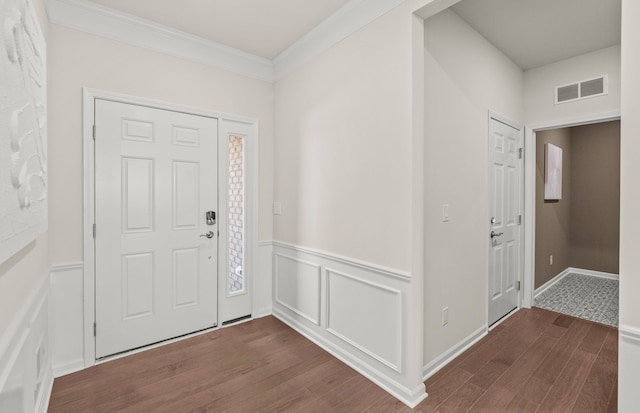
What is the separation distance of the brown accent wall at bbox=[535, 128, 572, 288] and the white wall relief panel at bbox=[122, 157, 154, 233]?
422 centimetres

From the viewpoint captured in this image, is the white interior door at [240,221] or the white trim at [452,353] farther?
the white interior door at [240,221]

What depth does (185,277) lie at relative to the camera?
112 inches

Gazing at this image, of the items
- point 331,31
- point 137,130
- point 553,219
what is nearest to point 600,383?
point 553,219

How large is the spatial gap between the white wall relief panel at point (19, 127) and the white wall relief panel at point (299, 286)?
1948 millimetres

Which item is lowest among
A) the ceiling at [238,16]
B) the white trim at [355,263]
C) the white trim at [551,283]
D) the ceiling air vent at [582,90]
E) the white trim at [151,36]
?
the white trim at [551,283]

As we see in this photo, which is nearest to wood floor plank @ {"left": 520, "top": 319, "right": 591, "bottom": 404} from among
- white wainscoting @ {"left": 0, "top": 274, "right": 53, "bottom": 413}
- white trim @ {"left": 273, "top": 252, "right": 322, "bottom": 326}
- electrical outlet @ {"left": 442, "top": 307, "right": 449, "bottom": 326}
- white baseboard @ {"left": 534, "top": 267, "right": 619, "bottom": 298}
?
electrical outlet @ {"left": 442, "top": 307, "right": 449, "bottom": 326}

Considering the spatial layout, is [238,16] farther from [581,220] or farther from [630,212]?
[581,220]

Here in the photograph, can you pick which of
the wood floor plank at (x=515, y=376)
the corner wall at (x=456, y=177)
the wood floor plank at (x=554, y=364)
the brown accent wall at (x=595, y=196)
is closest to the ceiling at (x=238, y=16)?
the corner wall at (x=456, y=177)

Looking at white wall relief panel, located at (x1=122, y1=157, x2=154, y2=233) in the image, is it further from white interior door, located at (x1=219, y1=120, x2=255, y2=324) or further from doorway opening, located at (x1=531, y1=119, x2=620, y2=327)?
doorway opening, located at (x1=531, y1=119, x2=620, y2=327)

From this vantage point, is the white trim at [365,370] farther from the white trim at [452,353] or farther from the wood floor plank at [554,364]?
the wood floor plank at [554,364]

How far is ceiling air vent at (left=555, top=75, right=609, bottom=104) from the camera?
9.98ft

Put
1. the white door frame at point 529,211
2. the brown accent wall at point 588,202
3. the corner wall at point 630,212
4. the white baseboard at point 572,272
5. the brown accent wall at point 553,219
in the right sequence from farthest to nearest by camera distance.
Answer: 1. the brown accent wall at point 588,202
2. the white baseboard at point 572,272
3. the brown accent wall at point 553,219
4. the white door frame at point 529,211
5. the corner wall at point 630,212

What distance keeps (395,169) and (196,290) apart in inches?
83.5

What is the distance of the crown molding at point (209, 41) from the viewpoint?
2.26 m
